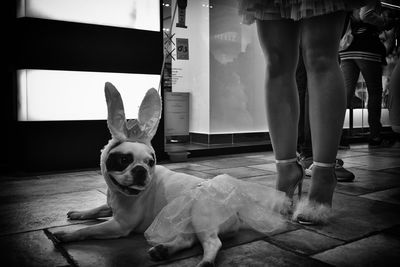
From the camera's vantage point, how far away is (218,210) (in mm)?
1216

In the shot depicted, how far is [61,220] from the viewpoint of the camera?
1.54m

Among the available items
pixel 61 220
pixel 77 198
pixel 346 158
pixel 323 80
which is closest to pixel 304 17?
pixel 323 80

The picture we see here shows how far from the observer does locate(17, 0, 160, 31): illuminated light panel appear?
285cm

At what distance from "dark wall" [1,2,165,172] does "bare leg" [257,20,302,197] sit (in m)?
1.85

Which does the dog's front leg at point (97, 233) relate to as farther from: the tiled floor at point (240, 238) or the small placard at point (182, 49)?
the small placard at point (182, 49)

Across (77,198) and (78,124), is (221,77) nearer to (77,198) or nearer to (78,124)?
(78,124)

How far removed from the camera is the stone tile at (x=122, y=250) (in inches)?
42.3

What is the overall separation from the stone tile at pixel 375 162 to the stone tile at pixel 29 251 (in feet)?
8.28

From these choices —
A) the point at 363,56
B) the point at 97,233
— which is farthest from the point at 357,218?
the point at 363,56

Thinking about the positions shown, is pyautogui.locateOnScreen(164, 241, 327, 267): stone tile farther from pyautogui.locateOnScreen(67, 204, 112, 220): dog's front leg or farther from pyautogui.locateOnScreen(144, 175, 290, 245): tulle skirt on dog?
pyautogui.locateOnScreen(67, 204, 112, 220): dog's front leg

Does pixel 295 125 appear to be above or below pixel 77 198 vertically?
above

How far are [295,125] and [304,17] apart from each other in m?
0.47

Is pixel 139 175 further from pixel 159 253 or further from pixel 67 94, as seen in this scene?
pixel 67 94

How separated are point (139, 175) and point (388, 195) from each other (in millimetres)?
1429
